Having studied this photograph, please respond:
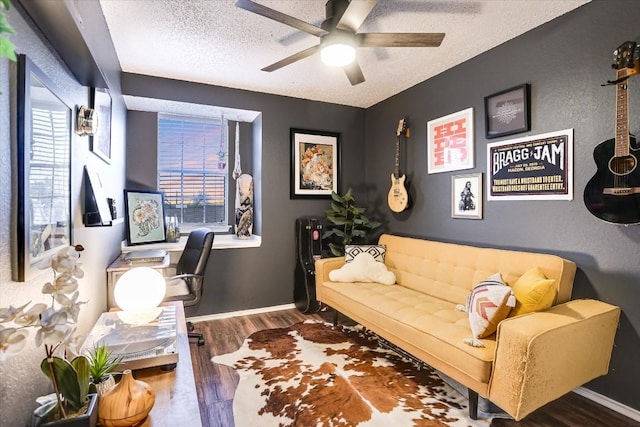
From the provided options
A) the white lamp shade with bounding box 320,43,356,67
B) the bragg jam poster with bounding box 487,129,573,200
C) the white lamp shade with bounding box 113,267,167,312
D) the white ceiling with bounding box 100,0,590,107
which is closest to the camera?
the white lamp shade with bounding box 113,267,167,312

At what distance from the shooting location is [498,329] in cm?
169

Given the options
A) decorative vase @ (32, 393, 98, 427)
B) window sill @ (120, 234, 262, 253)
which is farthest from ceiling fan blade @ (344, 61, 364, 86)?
decorative vase @ (32, 393, 98, 427)

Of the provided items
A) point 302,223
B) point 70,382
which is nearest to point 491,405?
point 70,382

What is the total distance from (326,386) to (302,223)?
1991 mm

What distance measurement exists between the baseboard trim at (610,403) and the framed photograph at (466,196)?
1383 mm

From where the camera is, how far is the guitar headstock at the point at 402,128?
3627 millimetres

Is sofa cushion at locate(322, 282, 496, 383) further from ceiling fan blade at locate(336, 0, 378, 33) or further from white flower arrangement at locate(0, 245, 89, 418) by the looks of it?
ceiling fan blade at locate(336, 0, 378, 33)

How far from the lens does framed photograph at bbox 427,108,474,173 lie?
2947mm

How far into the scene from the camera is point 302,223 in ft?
12.7

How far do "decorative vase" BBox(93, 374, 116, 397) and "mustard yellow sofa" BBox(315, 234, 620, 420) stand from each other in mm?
1667

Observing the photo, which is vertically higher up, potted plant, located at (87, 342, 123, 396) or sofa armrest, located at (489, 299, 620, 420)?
potted plant, located at (87, 342, 123, 396)

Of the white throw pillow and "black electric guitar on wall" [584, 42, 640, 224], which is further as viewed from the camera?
the white throw pillow

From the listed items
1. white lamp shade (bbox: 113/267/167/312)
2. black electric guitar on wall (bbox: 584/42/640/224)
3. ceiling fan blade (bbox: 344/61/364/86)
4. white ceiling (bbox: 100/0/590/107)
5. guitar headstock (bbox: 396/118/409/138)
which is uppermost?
white ceiling (bbox: 100/0/590/107)

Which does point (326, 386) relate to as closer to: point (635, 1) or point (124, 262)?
point (124, 262)
